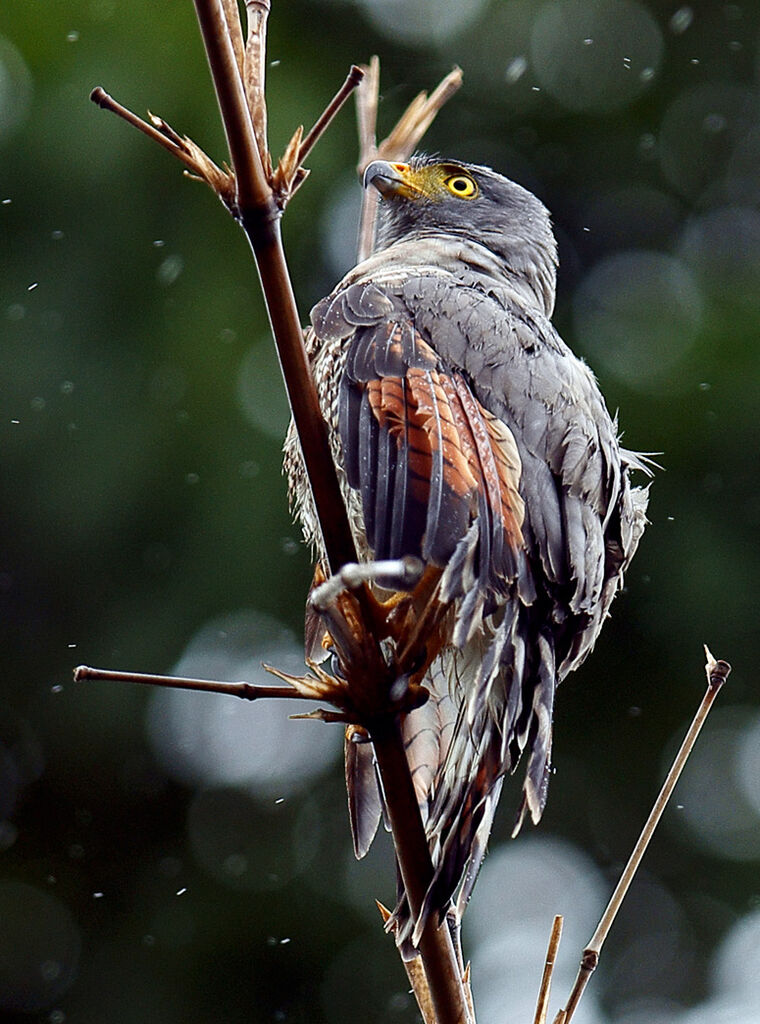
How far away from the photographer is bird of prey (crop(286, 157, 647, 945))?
1960mm

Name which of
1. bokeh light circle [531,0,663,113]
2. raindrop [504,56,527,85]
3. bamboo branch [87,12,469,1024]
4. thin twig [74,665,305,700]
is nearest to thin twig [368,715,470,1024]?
bamboo branch [87,12,469,1024]

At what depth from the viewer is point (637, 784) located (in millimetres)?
6020

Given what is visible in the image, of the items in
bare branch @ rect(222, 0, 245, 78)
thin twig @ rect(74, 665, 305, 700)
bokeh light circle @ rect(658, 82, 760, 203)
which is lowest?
bokeh light circle @ rect(658, 82, 760, 203)

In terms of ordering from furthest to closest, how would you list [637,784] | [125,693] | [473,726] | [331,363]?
[637,784]
[125,693]
[331,363]
[473,726]

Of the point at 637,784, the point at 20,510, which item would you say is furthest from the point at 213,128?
the point at 637,784

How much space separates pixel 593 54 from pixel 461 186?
4.68 metres

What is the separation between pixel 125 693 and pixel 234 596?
648 millimetres

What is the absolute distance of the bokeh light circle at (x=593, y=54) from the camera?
7480 millimetres

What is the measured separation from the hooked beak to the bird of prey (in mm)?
474

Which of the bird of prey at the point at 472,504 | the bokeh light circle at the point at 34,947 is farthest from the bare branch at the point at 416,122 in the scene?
the bokeh light circle at the point at 34,947

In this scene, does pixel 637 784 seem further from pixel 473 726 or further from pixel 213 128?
pixel 473 726

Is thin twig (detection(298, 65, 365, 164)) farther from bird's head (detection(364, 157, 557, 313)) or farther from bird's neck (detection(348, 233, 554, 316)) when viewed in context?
bird's head (detection(364, 157, 557, 313))

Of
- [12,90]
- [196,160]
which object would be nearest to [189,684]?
[196,160]

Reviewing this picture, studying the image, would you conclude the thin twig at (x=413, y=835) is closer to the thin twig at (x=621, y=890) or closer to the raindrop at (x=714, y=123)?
the thin twig at (x=621, y=890)
